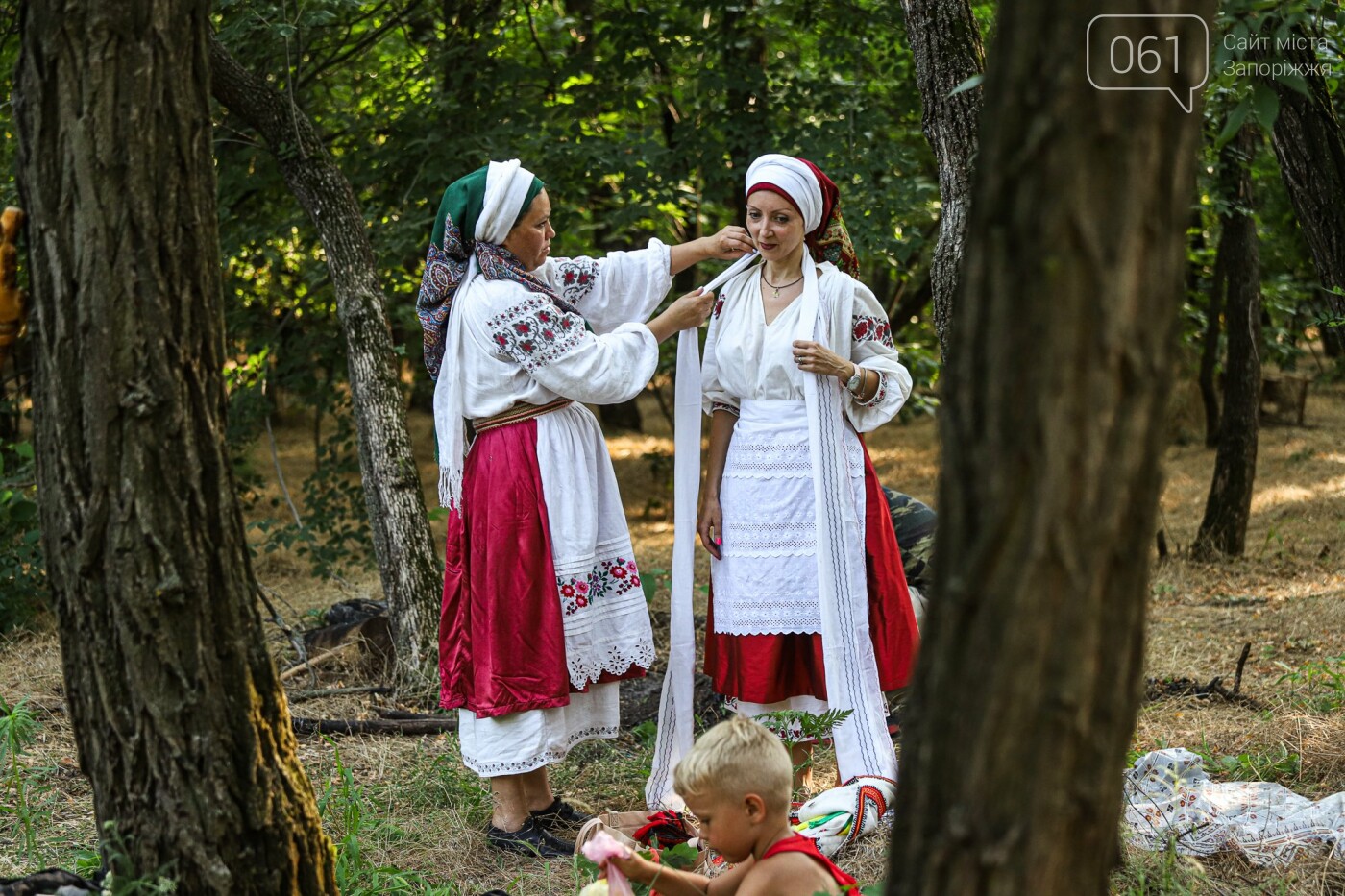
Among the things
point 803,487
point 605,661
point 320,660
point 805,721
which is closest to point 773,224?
point 803,487

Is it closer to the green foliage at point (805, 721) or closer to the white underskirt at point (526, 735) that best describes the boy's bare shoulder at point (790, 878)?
the green foliage at point (805, 721)

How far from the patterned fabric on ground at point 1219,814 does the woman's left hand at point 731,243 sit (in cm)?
183

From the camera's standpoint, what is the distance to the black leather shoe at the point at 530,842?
3.37 m

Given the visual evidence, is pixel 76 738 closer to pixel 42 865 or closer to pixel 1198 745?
pixel 42 865

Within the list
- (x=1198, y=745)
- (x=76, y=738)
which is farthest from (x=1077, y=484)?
(x=1198, y=745)

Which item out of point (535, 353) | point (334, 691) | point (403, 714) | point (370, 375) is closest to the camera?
point (535, 353)

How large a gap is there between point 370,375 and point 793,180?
7.17ft

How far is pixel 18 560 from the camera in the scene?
597 centimetres

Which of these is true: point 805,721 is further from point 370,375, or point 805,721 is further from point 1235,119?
point 370,375

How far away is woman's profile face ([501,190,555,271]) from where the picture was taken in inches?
136

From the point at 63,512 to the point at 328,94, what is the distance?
544 centimetres

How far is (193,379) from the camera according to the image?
211cm

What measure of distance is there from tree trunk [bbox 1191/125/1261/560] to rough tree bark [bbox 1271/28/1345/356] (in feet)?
10.5

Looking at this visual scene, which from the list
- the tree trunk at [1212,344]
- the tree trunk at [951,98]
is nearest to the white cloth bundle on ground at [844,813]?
the tree trunk at [951,98]
